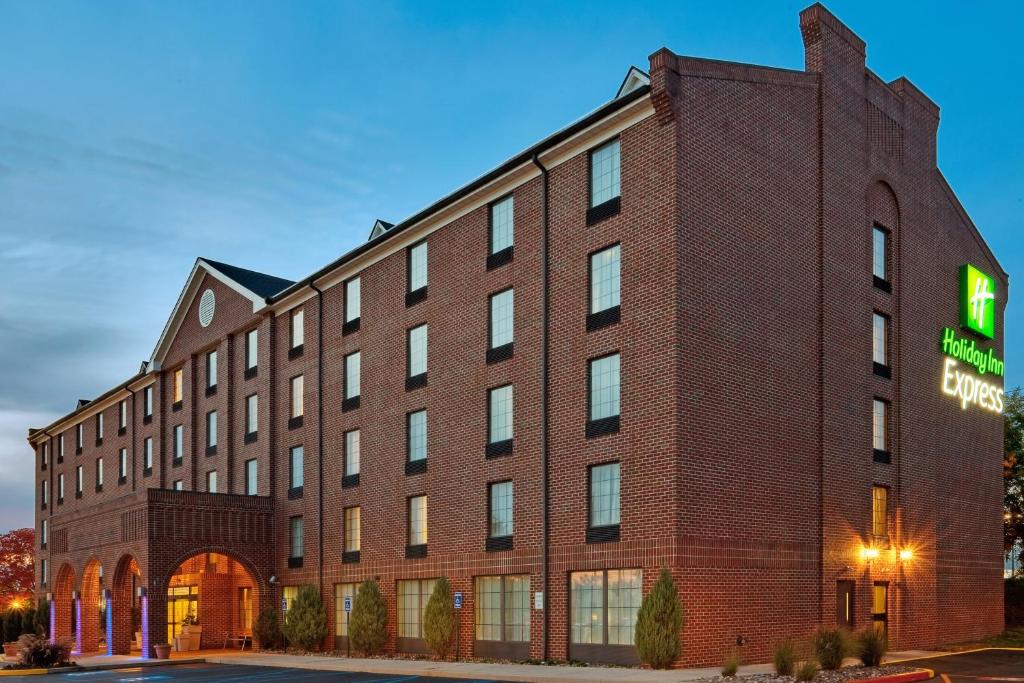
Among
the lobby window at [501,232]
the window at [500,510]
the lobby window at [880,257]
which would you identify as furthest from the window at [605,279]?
the lobby window at [880,257]

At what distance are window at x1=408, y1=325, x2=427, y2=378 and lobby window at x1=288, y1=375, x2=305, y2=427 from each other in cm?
802

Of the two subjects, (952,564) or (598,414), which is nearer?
(598,414)

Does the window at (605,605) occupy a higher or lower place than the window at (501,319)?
lower

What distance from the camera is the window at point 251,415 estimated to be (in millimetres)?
48812

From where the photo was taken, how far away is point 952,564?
3688 cm

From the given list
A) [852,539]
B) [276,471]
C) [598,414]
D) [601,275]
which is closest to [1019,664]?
[852,539]

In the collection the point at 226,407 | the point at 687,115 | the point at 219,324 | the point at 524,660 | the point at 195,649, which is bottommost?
the point at 195,649

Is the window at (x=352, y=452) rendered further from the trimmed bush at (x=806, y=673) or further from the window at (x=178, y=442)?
the trimmed bush at (x=806, y=673)

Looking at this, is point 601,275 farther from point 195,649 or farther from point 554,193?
point 195,649

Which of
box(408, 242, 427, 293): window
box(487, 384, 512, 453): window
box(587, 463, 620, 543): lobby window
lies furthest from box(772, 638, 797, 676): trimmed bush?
box(408, 242, 427, 293): window

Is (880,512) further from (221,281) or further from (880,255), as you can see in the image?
(221,281)

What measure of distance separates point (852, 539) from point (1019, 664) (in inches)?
216

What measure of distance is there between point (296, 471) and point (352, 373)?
562cm

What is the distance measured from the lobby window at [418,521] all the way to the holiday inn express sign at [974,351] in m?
17.7
